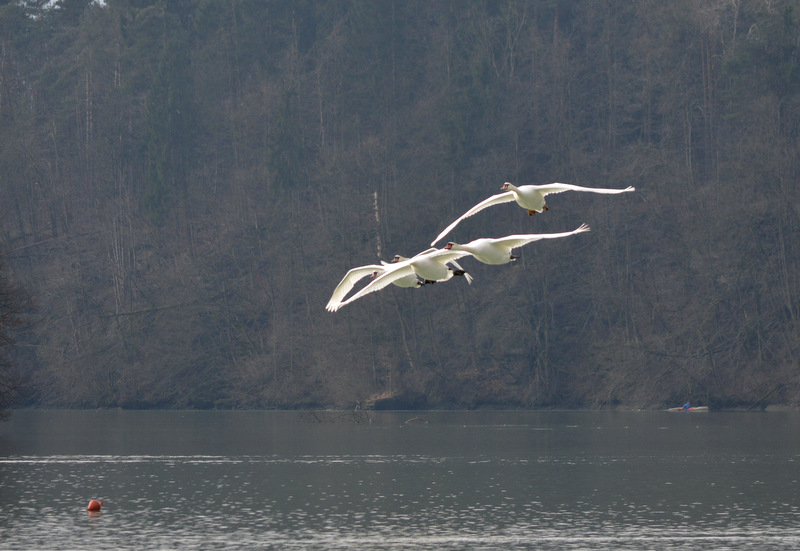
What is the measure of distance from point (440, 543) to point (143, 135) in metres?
67.9

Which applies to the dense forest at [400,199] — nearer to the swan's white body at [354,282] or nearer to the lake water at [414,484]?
the lake water at [414,484]

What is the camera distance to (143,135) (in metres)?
95.1

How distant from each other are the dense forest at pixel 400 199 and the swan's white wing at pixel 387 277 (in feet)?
174

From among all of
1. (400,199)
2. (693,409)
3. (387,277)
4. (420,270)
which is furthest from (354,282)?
(400,199)

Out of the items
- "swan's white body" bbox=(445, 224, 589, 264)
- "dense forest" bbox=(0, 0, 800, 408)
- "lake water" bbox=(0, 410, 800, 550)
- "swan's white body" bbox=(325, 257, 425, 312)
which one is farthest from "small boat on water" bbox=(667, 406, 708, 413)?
"swan's white body" bbox=(445, 224, 589, 264)

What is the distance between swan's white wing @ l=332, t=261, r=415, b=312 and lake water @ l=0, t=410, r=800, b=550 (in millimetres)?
12461

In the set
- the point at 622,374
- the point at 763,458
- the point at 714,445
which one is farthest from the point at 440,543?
the point at 622,374

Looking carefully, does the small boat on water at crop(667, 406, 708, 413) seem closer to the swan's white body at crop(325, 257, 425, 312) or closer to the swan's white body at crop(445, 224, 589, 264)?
the swan's white body at crop(325, 257, 425, 312)

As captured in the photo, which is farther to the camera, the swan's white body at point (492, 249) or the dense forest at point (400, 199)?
the dense forest at point (400, 199)

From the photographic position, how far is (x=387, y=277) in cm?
2155

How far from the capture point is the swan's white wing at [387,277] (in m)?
21.0

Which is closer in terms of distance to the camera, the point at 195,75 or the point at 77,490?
the point at 77,490

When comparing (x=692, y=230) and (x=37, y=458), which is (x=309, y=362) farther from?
(x=37, y=458)

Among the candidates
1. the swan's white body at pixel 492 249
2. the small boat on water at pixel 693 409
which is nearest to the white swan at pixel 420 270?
the swan's white body at pixel 492 249
